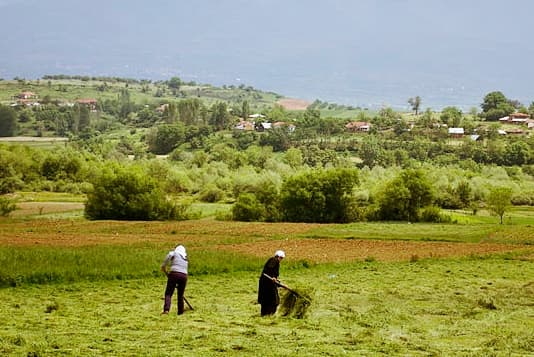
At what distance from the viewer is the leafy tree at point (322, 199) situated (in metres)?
72.1

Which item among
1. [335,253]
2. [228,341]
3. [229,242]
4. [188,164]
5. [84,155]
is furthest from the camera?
[188,164]

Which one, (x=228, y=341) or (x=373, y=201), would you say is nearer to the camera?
(x=228, y=341)

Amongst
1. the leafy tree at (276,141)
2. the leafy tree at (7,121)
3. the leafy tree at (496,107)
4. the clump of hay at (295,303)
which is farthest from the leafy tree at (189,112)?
the clump of hay at (295,303)

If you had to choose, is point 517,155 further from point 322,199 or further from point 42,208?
point 42,208

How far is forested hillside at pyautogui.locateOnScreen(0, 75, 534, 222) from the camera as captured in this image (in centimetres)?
7156

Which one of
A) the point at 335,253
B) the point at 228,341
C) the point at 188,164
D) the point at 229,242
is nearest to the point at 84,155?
the point at 188,164

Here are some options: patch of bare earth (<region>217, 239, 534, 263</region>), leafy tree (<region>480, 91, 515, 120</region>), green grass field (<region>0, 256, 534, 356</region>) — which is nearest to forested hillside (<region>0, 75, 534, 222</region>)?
leafy tree (<region>480, 91, 515, 120</region>)

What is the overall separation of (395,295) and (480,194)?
62.2 metres

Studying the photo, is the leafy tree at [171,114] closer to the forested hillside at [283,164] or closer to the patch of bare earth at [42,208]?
the forested hillside at [283,164]

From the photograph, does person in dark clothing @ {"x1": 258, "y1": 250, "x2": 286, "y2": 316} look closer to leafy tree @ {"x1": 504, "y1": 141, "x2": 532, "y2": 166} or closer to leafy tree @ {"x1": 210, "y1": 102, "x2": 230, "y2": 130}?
leafy tree @ {"x1": 504, "y1": 141, "x2": 532, "y2": 166}

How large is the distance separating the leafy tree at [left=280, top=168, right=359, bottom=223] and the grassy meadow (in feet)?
60.8

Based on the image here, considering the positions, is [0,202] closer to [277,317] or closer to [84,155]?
[84,155]

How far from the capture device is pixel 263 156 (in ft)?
402

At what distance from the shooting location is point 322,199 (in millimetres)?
71938
